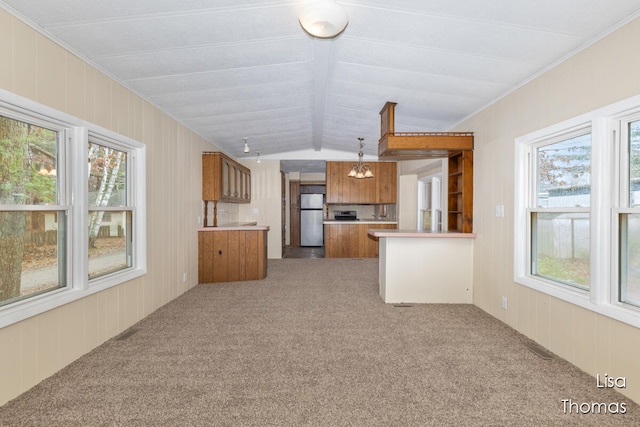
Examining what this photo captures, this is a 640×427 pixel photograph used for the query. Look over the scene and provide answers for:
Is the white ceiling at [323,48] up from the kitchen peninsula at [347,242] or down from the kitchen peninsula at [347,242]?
up

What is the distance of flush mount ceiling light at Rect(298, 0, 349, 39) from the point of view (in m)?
1.81

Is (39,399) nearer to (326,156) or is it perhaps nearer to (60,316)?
(60,316)

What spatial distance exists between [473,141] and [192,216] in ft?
12.4

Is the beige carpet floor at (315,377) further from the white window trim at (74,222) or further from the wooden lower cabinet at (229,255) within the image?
the wooden lower cabinet at (229,255)

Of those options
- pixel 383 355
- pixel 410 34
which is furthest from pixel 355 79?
pixel 383 355

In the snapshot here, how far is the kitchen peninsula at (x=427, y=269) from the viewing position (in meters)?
3.93

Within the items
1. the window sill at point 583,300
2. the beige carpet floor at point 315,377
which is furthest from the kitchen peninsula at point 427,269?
the window sill at point 583,300

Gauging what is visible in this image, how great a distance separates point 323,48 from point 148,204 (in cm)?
231

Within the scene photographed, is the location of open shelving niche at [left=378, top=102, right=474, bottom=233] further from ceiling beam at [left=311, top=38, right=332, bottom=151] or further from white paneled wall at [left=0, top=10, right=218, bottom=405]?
white paneled wall at [left=0, top=10, right=218, bottom=405]

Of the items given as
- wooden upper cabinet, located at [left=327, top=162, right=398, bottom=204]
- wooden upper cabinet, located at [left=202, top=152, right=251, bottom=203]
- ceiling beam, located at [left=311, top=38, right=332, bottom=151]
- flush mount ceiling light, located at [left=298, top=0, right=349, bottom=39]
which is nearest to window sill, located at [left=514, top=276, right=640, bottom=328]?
flush mount ceiling light, located at [left=298, top=0, right=349, bottom=39]

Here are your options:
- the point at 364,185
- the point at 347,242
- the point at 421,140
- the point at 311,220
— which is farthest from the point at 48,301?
the point at 311,220

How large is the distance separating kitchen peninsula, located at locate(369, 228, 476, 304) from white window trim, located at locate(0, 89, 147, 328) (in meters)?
2.71

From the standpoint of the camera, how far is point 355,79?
3.34 metres

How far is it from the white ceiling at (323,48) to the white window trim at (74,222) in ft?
1.64
